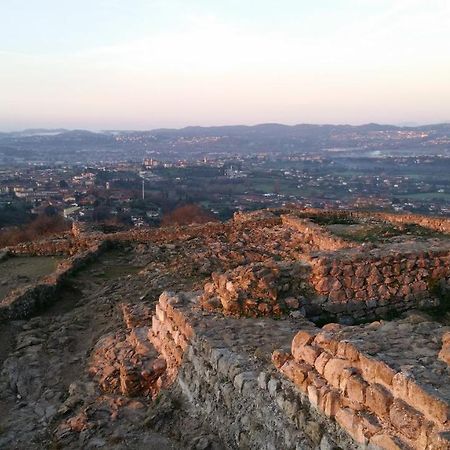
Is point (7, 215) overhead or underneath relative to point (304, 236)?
underneath

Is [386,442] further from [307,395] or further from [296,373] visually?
[296,373]

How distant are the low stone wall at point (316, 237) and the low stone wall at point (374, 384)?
7.88 metres

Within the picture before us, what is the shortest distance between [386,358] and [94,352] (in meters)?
6.24

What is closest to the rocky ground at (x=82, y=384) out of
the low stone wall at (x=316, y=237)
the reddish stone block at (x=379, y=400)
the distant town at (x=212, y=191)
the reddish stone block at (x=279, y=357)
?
the reddish stone block at (x=279, y=357)

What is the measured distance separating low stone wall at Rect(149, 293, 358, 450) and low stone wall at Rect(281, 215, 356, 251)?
21.6 ft

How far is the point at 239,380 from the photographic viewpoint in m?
6.05

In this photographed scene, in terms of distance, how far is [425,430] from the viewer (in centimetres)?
394

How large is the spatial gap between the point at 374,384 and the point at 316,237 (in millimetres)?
11445

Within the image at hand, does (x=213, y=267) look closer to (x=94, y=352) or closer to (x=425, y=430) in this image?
(x=94, y=352)

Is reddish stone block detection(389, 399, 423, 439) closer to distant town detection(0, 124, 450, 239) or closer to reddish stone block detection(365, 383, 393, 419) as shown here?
reddish stone block detection(365, 383, 393, 419)

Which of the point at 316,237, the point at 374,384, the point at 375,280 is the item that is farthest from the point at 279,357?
the point at 316,237

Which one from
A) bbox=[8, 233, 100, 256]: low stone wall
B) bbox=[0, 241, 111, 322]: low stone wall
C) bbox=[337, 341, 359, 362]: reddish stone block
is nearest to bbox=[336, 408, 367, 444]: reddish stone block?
bbox=[337, 341, 359, 362]: reddish stone block

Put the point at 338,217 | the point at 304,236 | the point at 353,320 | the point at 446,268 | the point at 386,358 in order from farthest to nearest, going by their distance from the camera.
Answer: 1. the point at 338,217
2. the point at 304,236
3. the point at 446,268
4. the point at 353,320
5. the point at 386,358

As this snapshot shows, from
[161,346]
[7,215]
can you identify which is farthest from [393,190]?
[161,346]
